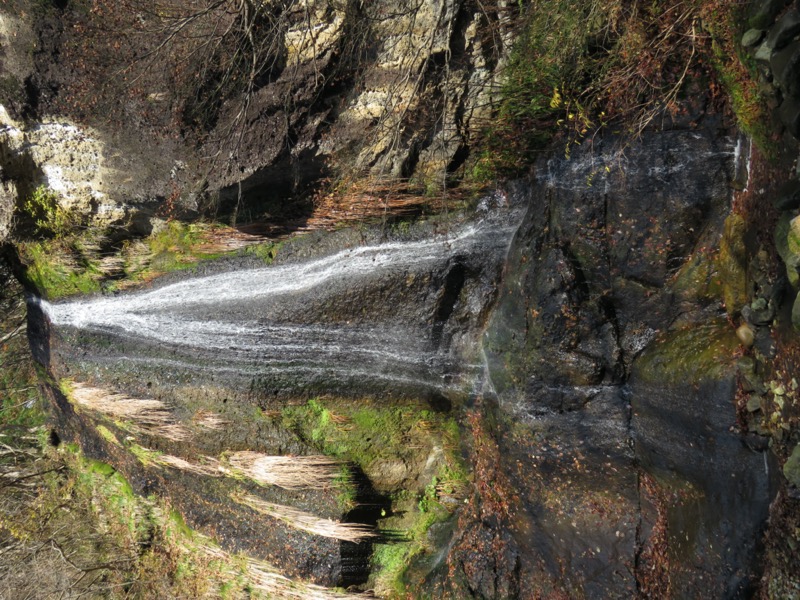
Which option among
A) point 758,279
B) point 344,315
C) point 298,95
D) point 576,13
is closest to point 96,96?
point 298,95

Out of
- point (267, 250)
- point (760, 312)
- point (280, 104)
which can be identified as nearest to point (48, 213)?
point (267, 250)

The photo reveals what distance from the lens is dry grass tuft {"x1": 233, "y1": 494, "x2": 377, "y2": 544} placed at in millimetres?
6434

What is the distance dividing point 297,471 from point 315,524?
62 cm

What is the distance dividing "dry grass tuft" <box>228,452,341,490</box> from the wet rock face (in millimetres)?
2008

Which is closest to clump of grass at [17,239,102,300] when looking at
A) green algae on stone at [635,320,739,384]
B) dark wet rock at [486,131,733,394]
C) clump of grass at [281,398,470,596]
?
clump of grass at [281,398,470,596]

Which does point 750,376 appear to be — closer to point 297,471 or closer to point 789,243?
point 789,243

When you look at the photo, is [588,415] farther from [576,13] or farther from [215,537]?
[215,537]

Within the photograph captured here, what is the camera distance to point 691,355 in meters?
4.63

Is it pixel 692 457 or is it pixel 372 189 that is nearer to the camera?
pixel 692 457

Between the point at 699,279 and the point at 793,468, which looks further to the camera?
the point at 699,279

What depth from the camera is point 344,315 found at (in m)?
6.45

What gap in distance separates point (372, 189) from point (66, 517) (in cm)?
734

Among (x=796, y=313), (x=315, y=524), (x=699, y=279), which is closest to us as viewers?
(x=796, y=313)

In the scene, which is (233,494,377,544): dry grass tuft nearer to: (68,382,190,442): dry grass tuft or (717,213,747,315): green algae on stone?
(68,382,190,442): dry grass tuft
